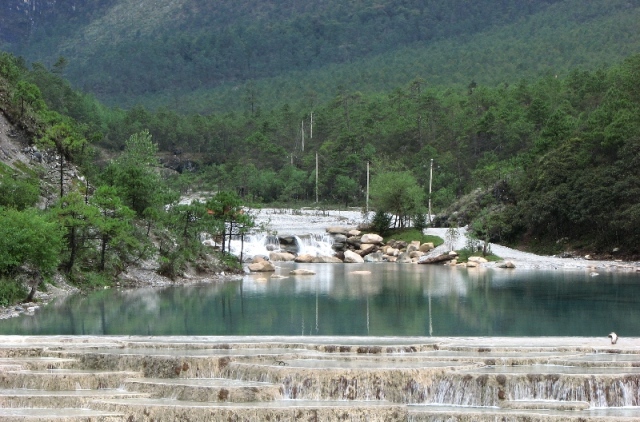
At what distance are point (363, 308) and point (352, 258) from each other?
35292mm

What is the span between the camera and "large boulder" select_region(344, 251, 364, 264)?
3152 inches

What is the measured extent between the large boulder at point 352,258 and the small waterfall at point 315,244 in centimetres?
287

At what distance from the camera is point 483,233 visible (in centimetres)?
Answer: 8381

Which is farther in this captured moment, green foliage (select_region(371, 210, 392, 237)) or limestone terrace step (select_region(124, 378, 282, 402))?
green foliage (select_region(371, 210, 392, 237))

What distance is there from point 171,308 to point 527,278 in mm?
27004

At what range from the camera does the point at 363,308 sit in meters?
45.0

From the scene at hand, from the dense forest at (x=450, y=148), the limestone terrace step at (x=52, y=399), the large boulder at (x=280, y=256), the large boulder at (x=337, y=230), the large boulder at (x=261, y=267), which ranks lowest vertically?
the limestone terrace step at (x=52, y=399)

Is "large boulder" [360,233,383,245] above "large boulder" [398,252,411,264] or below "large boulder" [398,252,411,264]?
above

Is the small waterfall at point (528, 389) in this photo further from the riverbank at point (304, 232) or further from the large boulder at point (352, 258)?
the large boulder at point (352, 258)

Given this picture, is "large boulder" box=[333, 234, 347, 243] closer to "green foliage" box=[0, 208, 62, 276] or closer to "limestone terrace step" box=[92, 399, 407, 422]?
"green foliage" box=[0, 208, 62, 276]

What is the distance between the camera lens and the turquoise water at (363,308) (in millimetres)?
37281

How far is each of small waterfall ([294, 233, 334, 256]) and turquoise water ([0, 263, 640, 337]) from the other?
19.6m

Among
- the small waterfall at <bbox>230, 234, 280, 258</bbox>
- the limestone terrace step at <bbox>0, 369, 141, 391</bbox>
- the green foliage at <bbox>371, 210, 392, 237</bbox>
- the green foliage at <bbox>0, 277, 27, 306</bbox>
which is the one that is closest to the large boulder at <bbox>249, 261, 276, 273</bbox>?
the small waterfall at <bbox>230, 234, 280, 258</bbox>

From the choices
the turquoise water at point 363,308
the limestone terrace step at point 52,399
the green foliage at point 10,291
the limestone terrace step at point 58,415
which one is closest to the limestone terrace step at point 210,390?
the limestone terrace step at point 52,399
